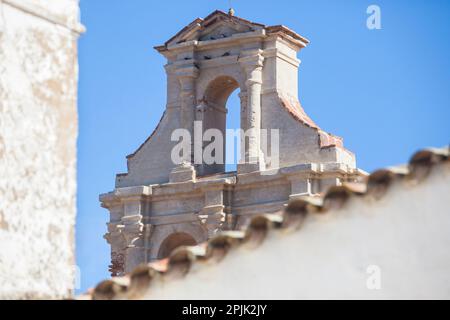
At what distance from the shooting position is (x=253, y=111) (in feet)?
80.0

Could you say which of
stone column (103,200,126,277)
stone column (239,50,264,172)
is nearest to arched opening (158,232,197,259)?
stone column (103,200,126,277)

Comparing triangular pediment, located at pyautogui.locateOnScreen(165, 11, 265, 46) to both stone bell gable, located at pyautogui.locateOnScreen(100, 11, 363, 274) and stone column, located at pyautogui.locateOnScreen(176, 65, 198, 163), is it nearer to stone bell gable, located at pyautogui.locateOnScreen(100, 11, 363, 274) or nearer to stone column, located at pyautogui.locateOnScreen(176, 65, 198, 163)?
stone bell gable, located at pyautogui.locateOnScreen(100, 11, 363, 274)

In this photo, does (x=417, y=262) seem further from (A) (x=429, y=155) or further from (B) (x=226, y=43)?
(B) (x=226, y=43)

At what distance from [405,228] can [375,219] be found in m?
0.20

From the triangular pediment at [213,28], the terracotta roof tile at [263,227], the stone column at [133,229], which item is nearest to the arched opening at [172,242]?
the stone column at [133,229]

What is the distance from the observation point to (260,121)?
2444 centimetres

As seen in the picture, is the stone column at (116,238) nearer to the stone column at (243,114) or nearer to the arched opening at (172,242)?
the arched opening at (172,242)

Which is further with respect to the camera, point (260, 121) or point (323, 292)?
point (260, 121)

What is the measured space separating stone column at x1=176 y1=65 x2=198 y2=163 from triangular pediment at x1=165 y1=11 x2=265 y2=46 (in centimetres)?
47

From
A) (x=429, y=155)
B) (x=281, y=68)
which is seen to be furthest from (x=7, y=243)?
(x=281, y=68)

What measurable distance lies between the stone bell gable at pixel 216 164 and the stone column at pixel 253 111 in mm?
15

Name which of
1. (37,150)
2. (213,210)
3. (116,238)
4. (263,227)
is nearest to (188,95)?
(213,210)

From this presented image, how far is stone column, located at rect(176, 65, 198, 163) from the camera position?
81.5ft

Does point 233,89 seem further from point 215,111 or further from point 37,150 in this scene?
point 37,150
